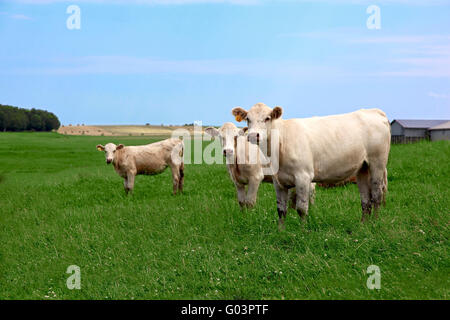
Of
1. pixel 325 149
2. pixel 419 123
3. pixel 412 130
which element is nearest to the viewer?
pixel 325 149

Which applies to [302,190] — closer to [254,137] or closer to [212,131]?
[254,137]

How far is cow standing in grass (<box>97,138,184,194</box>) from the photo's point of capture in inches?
651

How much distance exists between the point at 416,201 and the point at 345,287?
18.4 ft

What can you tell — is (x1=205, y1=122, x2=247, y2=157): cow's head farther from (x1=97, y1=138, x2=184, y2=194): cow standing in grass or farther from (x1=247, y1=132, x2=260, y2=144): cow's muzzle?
(x1=97, y1=138, x2=184, y2=194): cow standing in grass

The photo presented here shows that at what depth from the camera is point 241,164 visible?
10.8m

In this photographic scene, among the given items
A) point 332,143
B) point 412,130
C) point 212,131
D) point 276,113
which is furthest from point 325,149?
point 412,130

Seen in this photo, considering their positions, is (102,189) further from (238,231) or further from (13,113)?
(13,113)

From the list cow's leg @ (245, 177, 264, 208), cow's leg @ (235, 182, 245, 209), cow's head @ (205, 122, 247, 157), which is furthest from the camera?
cow's leg @ (235, 182, 245, 209)

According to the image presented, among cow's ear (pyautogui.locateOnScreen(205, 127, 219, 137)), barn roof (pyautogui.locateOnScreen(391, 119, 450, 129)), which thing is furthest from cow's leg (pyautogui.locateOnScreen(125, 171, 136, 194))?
barn roof (pyautogui.locateOnScreen(391, 119, 450, 129))

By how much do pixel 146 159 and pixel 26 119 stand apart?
85.1m

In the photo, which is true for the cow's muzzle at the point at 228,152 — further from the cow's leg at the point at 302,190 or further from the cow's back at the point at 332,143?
the cow's leg at the point at 302,190

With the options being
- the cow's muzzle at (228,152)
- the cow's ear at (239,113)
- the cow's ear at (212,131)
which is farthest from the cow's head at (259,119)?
the cow's ear at (212,131)

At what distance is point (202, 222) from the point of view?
9195 millimetres

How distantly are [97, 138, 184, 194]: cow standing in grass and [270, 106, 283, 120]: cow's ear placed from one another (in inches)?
345
